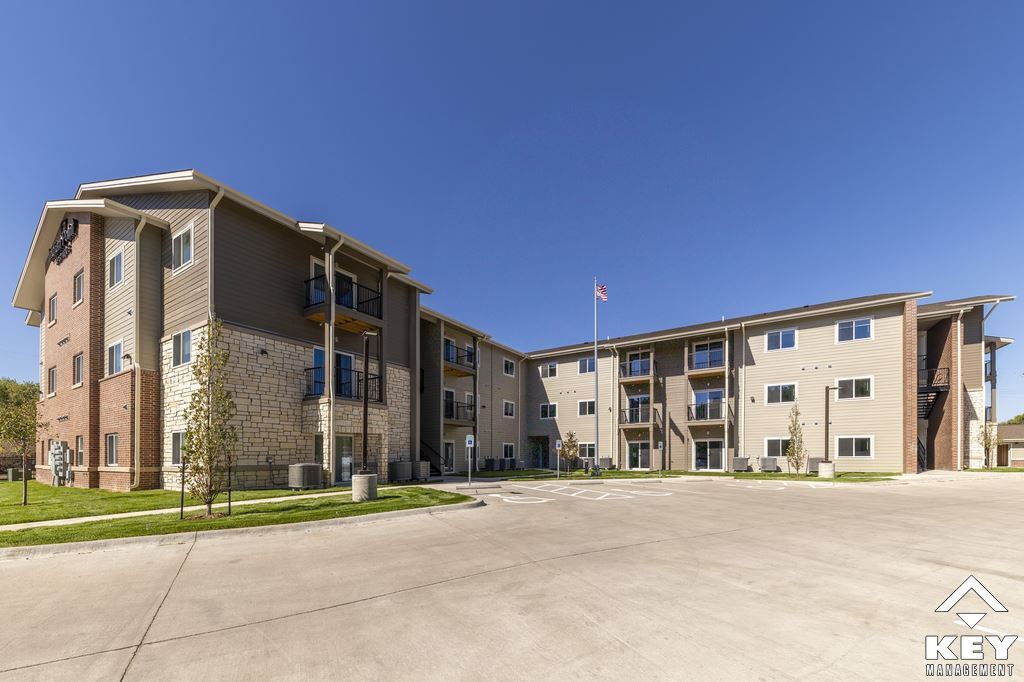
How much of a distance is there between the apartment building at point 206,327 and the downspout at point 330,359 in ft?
0.17

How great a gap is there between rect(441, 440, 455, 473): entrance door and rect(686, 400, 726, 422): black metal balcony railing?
15915 millimetres

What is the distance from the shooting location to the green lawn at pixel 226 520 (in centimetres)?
938

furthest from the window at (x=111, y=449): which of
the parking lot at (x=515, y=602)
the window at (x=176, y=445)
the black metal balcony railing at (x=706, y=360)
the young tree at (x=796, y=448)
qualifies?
the young tree at (x=796, y=448)

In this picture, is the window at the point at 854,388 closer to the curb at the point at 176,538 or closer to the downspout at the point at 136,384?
the curb at the point at 176,538

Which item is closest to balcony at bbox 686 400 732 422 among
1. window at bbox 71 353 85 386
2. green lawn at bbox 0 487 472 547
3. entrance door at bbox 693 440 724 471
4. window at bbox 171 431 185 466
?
entrance door at bbox 693 440 724 471

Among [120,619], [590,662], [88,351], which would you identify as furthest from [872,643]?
[88,351]

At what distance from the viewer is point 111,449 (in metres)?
19.5

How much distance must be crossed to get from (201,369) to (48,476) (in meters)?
20.6

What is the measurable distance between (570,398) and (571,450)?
552 centimetres

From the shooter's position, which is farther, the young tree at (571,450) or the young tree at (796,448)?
the young tree at (571,450)

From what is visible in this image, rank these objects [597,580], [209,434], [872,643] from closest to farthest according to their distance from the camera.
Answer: [872,643]
[597,580]
[209,434]

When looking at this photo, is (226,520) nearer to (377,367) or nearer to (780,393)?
(377,367)

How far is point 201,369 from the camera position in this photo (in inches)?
475

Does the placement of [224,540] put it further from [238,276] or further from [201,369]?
[238,276]
